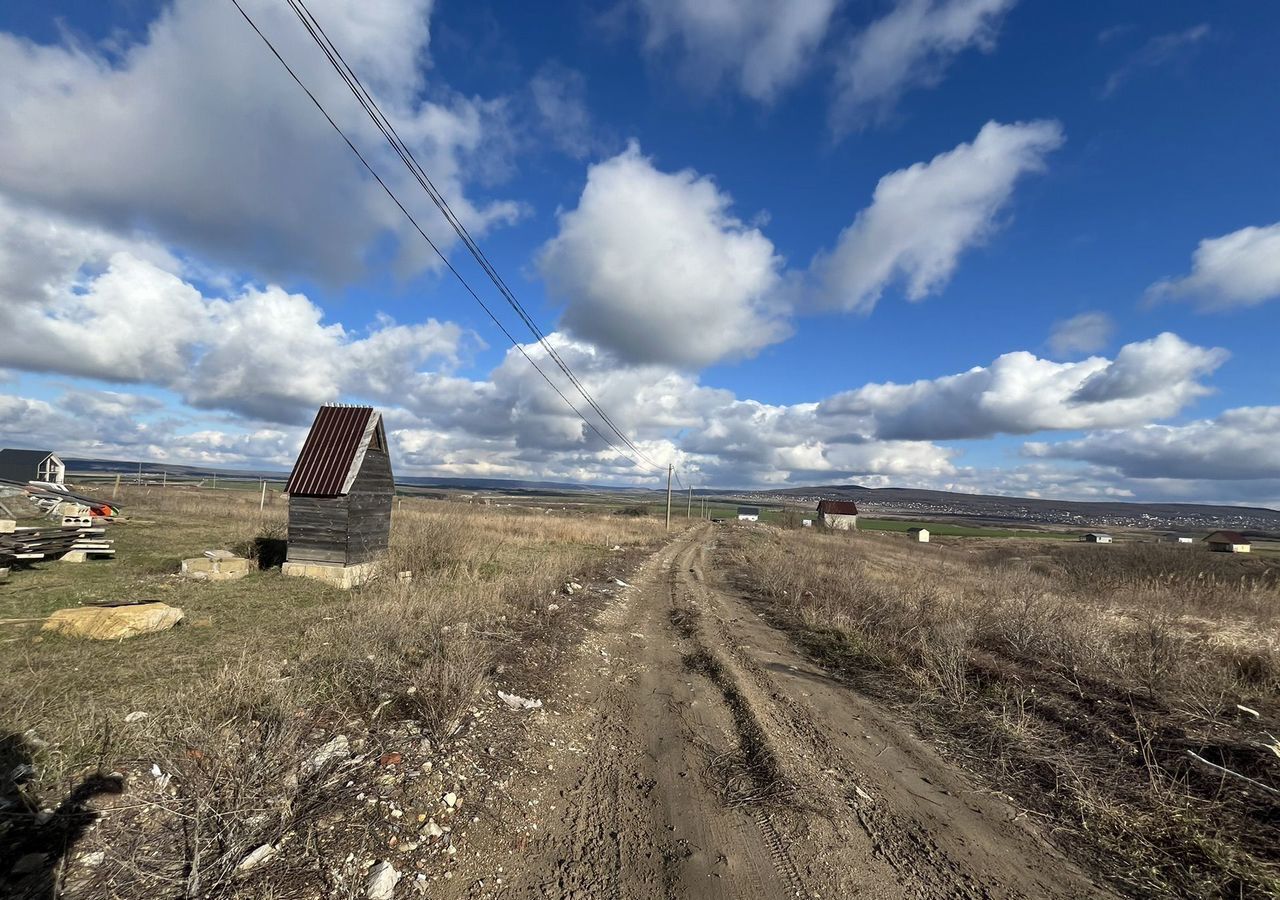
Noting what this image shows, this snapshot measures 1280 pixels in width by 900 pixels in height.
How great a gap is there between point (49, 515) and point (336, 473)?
26.4 ft

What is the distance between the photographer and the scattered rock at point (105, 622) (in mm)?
7996

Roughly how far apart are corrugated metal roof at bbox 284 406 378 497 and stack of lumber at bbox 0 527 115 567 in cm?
534

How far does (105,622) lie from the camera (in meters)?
8.08

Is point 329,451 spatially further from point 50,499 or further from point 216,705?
point 216,705

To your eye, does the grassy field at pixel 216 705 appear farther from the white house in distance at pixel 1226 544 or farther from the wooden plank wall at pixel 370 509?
the white house in distance at pixel 1226 544

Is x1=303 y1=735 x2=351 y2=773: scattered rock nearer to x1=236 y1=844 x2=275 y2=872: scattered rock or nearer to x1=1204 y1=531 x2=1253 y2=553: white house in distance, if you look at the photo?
x1=236 y1=844 x2=275 y2=872: scattered rock

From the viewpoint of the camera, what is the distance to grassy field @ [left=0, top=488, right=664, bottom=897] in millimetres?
3453

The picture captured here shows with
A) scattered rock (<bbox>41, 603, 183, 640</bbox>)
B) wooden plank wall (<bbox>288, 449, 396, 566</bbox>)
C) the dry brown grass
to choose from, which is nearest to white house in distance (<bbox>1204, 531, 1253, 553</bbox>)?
the dry brown grass

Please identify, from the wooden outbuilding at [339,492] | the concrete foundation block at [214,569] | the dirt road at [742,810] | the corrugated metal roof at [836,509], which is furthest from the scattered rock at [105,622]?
the corrugated metal roof at [836,509]

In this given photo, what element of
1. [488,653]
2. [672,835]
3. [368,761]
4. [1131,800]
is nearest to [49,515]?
[488,653]

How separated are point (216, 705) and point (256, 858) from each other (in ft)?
7.74

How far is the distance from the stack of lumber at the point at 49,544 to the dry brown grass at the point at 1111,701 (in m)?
18.8

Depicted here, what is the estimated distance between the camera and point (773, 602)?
13859 mm

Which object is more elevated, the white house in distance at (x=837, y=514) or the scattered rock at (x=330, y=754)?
the scattered rock at (x=330, y=754)
